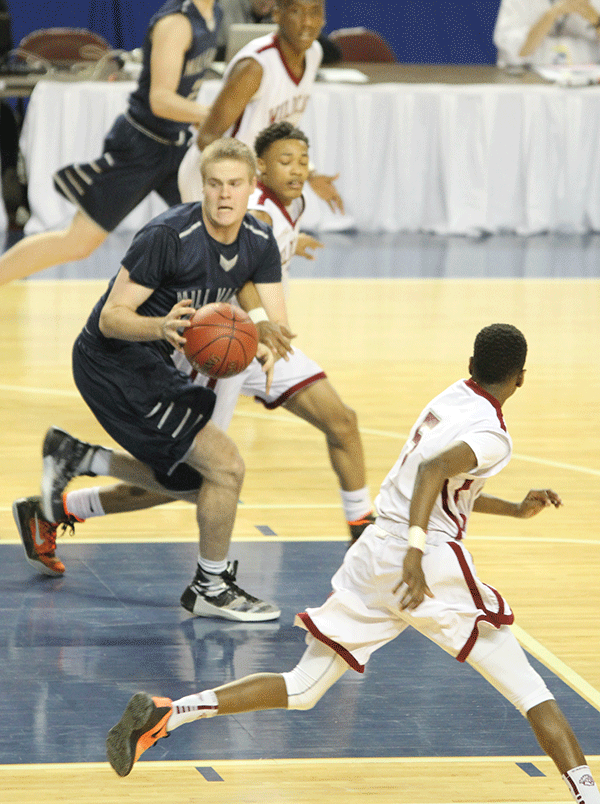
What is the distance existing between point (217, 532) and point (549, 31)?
30.9ft

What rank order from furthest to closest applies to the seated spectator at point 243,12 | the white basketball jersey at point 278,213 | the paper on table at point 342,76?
the seated spectator at point 243,12 < the paper on table at point 342,76 < the white basketball jersey at point 278,213

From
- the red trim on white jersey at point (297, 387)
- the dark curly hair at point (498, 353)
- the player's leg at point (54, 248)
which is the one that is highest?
the dark curly hair at point (498, 353)

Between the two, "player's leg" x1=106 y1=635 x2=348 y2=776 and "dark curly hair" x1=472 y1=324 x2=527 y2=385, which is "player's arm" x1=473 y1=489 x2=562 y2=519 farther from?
"player's leg" x1=106 y1=635 x2=348 y2=776

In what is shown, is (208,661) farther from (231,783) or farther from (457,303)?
(457,303)

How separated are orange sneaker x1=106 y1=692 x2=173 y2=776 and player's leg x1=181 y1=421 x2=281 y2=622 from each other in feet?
3.71

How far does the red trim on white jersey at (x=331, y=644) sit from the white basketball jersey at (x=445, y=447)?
0.25 metres

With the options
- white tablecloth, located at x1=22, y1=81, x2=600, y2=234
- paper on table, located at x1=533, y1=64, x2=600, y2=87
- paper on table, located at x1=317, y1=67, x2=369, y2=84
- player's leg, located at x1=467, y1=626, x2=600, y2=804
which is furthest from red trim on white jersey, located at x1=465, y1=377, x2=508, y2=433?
paper on table, located at x1=533, y1=64, x2=600, y2=87

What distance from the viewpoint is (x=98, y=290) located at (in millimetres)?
9234

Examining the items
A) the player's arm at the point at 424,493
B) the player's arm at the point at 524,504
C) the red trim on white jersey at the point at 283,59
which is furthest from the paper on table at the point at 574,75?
the player's arm at the point at 424,493

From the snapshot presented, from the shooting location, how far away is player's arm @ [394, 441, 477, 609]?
8.80 feet

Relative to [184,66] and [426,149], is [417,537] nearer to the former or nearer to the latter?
[184,66]

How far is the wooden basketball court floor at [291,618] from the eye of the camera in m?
2.96

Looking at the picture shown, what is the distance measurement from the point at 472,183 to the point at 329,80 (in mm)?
1459

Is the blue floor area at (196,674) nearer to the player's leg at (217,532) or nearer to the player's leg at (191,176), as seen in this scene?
the player's leg at (217,532)
